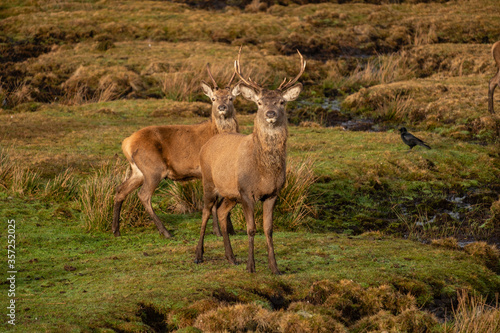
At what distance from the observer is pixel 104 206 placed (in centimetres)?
1131

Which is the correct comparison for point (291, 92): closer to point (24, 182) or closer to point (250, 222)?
point (250, 222)

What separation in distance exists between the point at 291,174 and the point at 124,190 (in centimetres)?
346

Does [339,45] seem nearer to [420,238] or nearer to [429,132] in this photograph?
[429,132]

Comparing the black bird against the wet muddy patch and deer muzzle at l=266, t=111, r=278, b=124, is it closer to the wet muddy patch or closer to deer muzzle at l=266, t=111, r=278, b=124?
the wet muddy patch

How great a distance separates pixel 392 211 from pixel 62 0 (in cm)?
3810

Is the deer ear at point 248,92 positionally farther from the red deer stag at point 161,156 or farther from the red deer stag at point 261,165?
the red deer stag at point 161,156

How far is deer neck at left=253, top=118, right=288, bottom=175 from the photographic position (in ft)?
27.3

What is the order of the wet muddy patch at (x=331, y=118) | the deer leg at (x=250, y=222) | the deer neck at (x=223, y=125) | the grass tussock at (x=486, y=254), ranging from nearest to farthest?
the deer leg at (x=250, y=222)
the grass tussock at (x=486, y=254)
the deer neck at (x=223, y=125)
the wet muddy patch at (x=331, y=118)

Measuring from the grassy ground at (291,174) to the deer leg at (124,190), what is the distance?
0.24m

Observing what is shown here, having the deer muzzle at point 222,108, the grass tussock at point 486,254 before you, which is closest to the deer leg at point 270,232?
the deer muzzle at point 222,108

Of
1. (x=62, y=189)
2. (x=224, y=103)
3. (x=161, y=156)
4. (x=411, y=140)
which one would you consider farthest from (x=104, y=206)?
(x=411, y=140)

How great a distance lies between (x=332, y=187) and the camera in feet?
45.8

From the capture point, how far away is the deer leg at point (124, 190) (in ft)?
36.8

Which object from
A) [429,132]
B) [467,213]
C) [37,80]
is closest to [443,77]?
[429,132]
